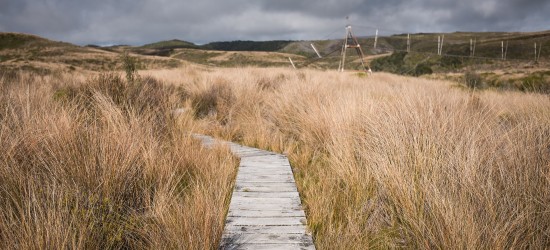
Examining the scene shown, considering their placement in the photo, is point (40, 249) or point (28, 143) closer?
point (40, 249)

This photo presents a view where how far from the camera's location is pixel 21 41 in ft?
170

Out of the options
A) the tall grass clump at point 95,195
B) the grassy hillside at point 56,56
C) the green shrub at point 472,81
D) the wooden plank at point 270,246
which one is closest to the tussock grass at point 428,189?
the wooden plank at point 270,246

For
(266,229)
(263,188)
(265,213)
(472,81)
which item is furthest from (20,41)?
(266,229)

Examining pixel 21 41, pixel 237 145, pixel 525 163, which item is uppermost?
pixel 21 41

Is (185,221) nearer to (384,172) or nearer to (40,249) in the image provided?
(40,249)

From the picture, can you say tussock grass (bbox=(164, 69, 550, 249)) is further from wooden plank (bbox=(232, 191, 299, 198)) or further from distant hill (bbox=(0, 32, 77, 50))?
distant hill (bbox=(0, 32, 77, 50))

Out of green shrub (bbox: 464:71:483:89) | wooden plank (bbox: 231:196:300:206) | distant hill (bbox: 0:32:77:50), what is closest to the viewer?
wooden plank (bbox: 231:196:300:206)

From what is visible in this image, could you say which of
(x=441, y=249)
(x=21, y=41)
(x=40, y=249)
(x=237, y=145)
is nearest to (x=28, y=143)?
(x=40, y=249)

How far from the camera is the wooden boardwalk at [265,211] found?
6.34 feet

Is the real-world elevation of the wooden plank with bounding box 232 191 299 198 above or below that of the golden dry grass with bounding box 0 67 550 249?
below

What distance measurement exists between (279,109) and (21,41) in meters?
65.2

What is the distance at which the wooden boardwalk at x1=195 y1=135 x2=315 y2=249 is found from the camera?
193 cm

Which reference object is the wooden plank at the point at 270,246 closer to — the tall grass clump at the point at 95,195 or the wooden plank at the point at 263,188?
the tall grass clump at the point at 95,195

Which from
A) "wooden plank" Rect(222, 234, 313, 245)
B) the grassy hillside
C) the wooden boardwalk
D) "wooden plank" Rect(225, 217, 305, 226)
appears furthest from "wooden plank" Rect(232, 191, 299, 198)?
the grassy hillside
